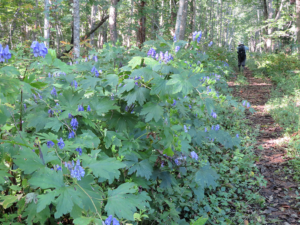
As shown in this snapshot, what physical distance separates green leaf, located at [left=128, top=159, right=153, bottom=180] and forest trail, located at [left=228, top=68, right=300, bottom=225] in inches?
80.7

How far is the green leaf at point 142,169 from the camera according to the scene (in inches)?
78.1

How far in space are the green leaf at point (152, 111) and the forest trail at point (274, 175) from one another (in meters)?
2.36

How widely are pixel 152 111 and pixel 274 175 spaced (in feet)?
10.7

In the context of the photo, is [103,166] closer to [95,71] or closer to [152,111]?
[152,111]

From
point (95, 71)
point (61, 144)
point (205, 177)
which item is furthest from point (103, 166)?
point (205, 177)

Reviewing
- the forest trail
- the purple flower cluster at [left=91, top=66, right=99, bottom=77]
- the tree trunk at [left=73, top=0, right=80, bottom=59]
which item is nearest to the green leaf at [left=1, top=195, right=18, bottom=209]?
the purple flower cluster at [left=91, top=66, right=99, bottom=77]

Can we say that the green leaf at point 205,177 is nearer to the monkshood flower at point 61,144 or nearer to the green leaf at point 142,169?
the green leaf at point 142,169

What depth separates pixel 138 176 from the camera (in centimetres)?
209

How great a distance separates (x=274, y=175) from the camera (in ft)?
12.8

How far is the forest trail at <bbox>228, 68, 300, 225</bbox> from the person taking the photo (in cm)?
304

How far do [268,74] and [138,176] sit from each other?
13135mm

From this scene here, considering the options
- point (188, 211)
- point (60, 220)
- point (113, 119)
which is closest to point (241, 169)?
point (188, 211)

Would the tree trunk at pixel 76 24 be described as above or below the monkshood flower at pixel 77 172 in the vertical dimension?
above

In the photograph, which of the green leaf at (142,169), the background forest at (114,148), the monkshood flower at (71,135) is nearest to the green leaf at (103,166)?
the background forest at (114,148)
